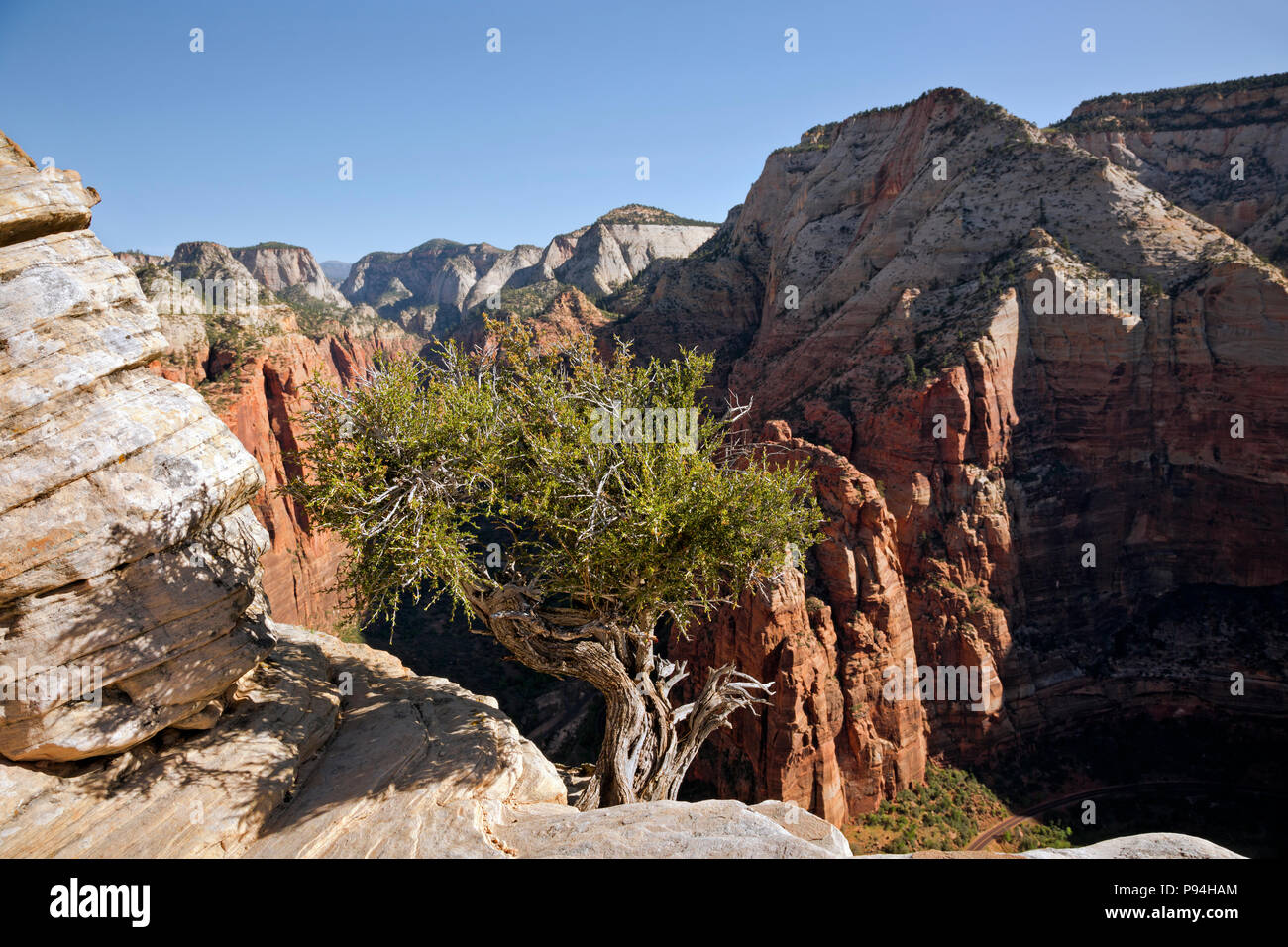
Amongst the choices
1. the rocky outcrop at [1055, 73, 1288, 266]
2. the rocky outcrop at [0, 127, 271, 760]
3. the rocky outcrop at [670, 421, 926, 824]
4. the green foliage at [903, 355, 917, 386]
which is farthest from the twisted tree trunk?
the rocky outcrop at [1055, 73, 1288, 266]

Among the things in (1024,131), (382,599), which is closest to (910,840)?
(382,599)

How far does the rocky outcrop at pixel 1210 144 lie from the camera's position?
70500 millimetres

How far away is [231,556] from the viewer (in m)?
13.3

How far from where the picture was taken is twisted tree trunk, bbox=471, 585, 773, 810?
47.3 feet

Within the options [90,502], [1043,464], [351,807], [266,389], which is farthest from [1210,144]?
[266,389]

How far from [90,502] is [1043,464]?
54550mm

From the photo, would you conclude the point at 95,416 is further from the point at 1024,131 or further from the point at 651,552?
the point at 1024,131

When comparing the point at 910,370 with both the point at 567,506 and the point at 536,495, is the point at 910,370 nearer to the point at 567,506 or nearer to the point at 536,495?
the point at 567,506

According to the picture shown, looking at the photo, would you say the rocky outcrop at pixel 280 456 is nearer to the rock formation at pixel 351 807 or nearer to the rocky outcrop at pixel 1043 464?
the rocky outcrop at pixel 1043 464

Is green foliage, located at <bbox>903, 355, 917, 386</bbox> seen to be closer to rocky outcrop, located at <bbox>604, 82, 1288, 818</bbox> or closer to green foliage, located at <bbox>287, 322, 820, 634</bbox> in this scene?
rocky outcrop, located at <bbox>604, 82, 1288, 818</bbox>

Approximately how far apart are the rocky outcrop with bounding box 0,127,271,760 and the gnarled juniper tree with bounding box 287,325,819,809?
8.79ft

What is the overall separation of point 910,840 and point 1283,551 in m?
34.5

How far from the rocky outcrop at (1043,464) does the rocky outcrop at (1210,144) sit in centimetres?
2432

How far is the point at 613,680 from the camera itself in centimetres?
1496
